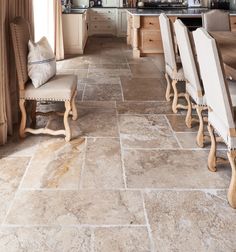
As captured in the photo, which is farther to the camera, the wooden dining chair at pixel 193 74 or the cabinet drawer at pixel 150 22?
the cabinet drawer at pixel 150 22

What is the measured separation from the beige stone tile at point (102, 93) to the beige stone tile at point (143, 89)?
10cm

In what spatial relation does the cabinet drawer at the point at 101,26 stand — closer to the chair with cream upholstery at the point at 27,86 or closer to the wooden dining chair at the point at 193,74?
the chair with cream upholstery at the point at 27,86

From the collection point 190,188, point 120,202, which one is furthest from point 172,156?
point 120,202

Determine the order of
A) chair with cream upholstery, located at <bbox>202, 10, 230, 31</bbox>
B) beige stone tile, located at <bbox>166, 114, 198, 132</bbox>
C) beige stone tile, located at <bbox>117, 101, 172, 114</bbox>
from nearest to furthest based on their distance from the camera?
1. beige stone tile, located at <bbox>166, 114, 198, 132</bbox>
2. beige stone tile, located at <bbox>117, 101, 172, 114</bbox>
3. chair with cream upholstery, located at <bbox>202, 10, 230, 31</bbox>

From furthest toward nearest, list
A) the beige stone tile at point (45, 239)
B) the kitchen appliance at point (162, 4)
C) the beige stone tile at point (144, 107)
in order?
the kitchen appliance at point (162, 4), the beige stone tile at point (144, 107), the beige stone tile at point (45, 239)

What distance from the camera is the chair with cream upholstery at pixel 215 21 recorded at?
5176mm

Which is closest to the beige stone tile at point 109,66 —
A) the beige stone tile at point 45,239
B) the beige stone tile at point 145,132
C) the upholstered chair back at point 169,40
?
the upholstered chair back at point 169,40

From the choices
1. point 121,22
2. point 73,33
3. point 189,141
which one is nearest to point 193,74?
point 189,141

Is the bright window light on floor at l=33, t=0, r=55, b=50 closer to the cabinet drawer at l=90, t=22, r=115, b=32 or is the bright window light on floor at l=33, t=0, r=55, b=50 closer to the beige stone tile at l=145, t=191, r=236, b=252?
the cabinet drawer at l=90, t=22, r=115, b=32

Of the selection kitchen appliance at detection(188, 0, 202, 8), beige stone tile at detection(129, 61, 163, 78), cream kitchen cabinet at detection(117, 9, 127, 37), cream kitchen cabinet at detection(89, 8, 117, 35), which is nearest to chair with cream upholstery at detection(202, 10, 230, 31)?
beige stone tile at detection(129, 61, 163, 78)

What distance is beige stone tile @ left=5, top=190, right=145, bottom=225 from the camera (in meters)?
2.16

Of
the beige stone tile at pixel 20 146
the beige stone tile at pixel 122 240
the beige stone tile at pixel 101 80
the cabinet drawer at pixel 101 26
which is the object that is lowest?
the beige stone tile at pixel 122 240

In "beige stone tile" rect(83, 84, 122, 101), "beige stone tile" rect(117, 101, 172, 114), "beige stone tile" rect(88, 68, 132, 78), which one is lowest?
"beige stone tile" rect(117, 101, 172, 114)

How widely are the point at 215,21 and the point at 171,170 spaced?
313 cm
